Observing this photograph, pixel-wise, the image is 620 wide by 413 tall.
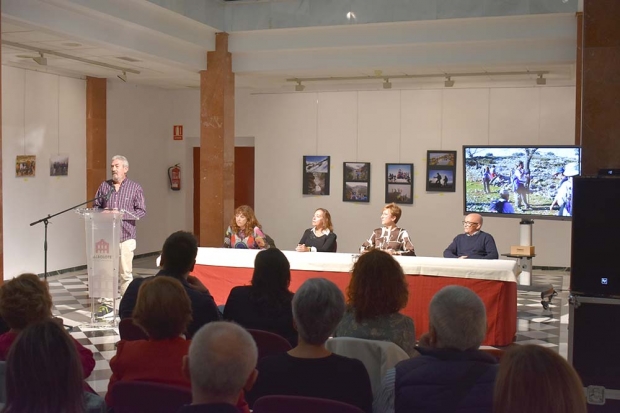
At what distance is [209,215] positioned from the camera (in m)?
11.4

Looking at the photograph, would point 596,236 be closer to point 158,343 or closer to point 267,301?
point 267,301

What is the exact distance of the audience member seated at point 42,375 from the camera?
2.42 meters

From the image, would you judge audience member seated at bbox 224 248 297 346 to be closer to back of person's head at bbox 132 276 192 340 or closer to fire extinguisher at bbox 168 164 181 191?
back of person's head at bbox 132 276 192 340

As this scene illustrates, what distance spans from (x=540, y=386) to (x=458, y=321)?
32.2 inches

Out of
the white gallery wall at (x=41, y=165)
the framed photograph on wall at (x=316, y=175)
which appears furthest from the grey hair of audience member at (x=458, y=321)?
the framed photograph on wall at (x=316, y=175)

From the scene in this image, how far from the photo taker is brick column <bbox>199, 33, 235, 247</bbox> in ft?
37.0

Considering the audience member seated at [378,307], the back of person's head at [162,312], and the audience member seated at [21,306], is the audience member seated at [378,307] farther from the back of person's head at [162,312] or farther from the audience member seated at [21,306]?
the audience member seated at [21,306]

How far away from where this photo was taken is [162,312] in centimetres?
351

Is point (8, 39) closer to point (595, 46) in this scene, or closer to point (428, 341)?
point (595, 46)

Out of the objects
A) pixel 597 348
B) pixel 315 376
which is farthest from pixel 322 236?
pixel 315 376

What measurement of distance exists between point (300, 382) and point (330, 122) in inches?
476

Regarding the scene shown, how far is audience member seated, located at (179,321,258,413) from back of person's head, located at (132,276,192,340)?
1.05 m

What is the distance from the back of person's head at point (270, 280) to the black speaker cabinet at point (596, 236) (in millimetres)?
1869

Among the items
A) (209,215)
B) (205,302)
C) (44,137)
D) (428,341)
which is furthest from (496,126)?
(428,341)
